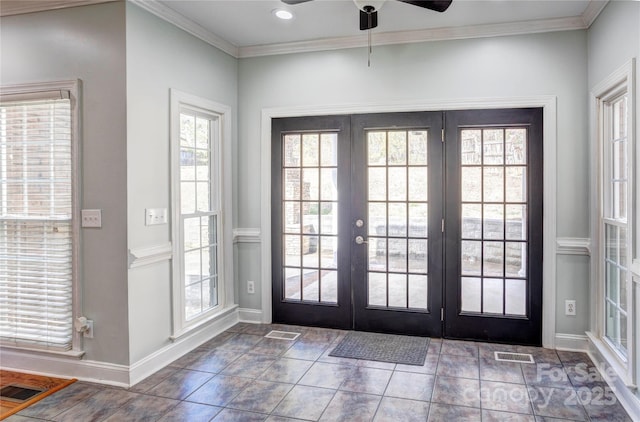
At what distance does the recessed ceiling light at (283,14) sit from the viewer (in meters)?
3.51

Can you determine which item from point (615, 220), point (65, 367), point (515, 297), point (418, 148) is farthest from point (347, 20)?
point (65, 367)

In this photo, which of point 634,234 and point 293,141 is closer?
point 634,234

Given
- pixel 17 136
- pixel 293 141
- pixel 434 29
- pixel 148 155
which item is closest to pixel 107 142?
pixel 148 155

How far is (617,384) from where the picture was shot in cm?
291

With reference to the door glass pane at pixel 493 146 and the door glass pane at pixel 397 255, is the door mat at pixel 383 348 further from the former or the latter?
the door glass pane at pixel 493 146

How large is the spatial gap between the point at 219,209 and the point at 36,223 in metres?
1.49

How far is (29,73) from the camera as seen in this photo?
3236 mm

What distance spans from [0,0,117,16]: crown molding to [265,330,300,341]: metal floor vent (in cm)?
296

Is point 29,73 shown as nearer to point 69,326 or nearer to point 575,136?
point 69,326

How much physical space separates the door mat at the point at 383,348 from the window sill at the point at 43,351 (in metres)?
1.88

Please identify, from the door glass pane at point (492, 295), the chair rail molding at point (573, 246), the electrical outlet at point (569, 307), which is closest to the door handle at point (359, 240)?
the door glass pane at point (492, 295)

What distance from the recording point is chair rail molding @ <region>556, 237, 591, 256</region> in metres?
3.65

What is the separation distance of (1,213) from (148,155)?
1.23 metres

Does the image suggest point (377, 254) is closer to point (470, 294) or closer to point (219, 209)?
point (470, 294)
